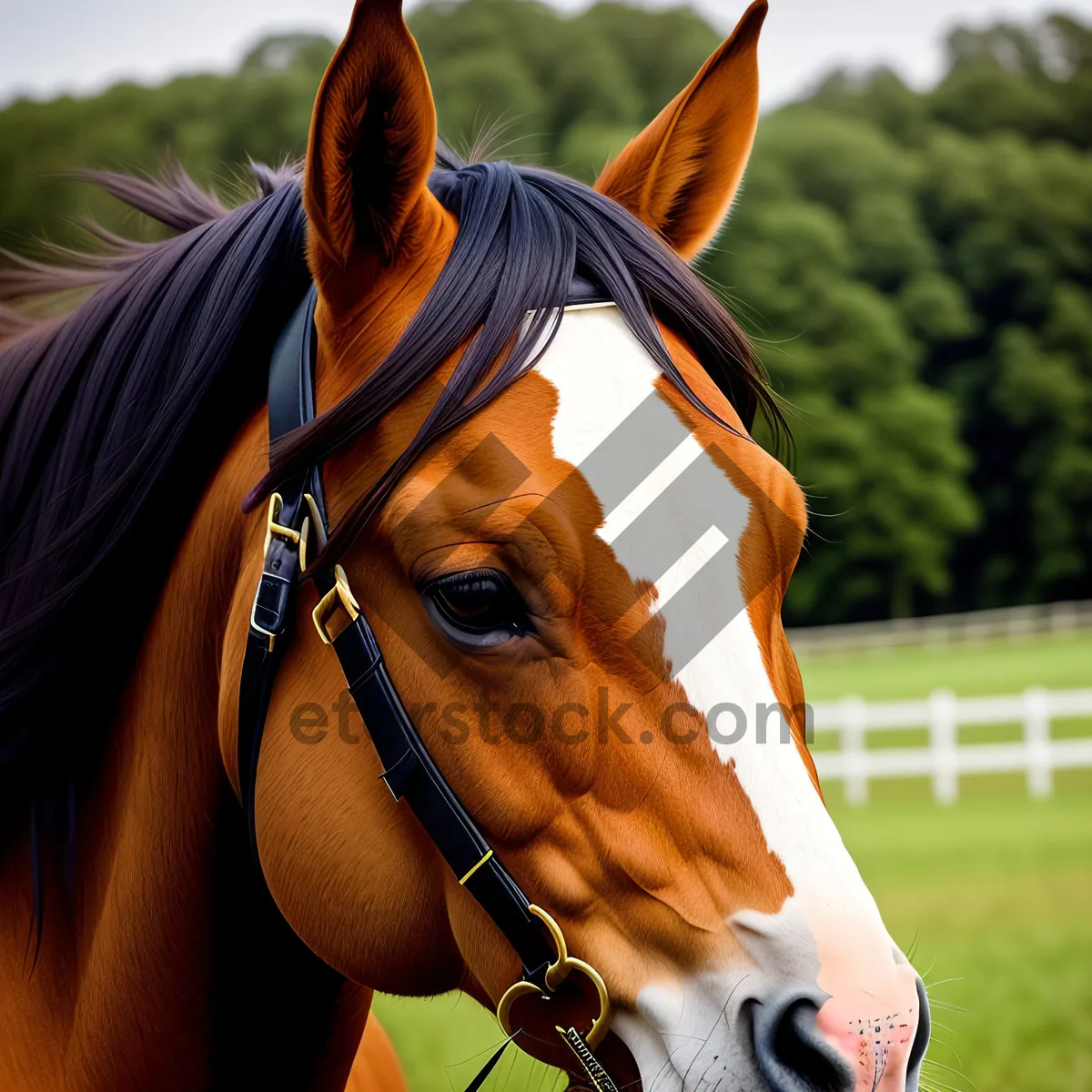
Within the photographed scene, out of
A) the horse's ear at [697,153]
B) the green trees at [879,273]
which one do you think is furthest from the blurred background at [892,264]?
the horse's ear at [697,153]

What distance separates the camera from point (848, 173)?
48.3 meters

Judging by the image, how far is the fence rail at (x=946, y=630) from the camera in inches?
1407

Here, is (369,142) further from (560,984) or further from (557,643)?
(560,984)

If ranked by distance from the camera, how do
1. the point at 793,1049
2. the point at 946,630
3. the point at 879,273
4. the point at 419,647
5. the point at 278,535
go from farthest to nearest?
the point at 879,273, the point at 946,630, the point at 278,535, the point at 419,647, the point at 793,1049

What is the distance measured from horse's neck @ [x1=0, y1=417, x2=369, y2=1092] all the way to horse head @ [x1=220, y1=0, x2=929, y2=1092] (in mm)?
142

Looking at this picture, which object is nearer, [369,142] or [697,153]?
[369,142]

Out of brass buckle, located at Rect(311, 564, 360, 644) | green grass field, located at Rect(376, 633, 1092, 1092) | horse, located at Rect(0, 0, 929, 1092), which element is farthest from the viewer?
green grass field, located at Rect(376, 633, 1092, 1092)

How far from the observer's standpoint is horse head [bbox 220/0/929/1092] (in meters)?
1.47

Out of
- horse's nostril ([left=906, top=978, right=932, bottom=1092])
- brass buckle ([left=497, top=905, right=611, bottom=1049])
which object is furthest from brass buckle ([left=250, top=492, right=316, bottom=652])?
horse's nostril ([left=906, top=978, right=932, bottom=1092])

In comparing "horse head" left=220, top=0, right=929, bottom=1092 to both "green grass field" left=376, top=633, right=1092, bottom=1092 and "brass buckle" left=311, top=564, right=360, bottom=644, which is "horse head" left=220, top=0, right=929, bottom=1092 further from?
"green grass field" left=376, top=633, right=1092, bottom=1092

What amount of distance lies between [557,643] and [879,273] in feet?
163

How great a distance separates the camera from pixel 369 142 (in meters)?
1.81

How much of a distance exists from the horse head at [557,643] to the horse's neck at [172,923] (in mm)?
142

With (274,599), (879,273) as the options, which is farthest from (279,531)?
(879,273)
